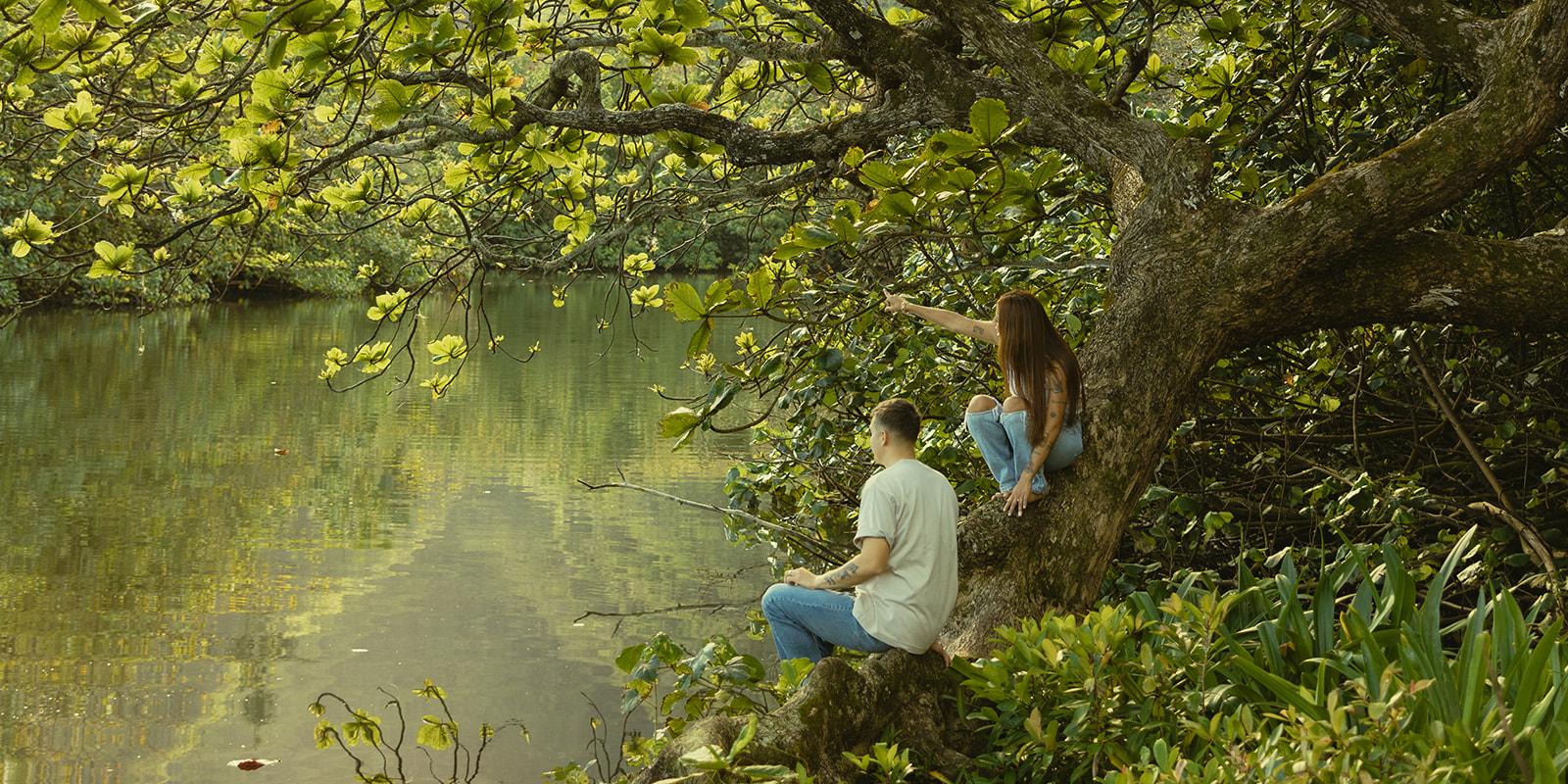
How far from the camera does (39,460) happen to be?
10266mm

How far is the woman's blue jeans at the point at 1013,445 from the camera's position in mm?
3672

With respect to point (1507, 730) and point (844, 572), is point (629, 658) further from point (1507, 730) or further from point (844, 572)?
point (1507, 730)

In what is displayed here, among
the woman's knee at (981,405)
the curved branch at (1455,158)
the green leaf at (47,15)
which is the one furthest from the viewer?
the woman's knee at (981,405)

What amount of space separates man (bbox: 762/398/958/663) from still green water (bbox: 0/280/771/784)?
7.91 feet

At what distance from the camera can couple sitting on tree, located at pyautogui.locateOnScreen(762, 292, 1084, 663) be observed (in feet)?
11.1

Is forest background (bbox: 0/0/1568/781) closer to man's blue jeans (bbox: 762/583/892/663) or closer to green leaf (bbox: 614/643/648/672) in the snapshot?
green leaf (bbox: 614/643/648/672)

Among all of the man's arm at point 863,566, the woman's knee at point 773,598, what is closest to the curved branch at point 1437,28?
the man's arm at point 863,566

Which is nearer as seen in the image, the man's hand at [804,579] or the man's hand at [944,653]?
the man's hand at [944,653]

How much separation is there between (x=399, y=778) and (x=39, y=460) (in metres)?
7.52

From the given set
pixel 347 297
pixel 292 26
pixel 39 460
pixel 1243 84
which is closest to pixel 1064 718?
pixel 292 26

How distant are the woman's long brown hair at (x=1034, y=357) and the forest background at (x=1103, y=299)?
10cm

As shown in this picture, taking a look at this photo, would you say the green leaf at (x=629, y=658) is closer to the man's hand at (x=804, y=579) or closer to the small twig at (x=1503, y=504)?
the man's hand at (x=804, y=579)

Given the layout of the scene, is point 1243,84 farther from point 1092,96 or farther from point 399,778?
point 399,778

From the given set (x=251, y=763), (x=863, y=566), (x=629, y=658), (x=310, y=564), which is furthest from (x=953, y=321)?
(x=310, y=564)
